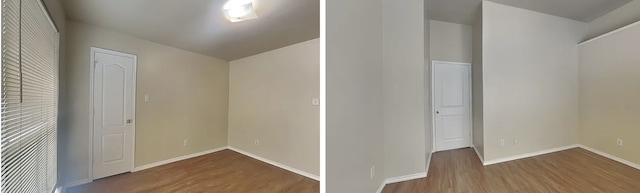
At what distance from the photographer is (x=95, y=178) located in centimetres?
287

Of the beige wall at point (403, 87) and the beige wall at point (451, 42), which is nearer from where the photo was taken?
the beige wall at point (403, 87)

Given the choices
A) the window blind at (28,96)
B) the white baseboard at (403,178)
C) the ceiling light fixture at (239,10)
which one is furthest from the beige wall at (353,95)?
the window blind at (28,96)

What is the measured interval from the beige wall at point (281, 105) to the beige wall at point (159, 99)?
0.41m

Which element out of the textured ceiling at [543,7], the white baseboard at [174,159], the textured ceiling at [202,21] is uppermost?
the textured ceiling at [543,7]

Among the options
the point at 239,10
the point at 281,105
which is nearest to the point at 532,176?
the point at 281,105

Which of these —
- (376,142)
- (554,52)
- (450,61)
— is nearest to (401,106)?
(376,142)

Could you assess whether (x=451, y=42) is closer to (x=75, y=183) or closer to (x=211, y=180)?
(x=211, y=180)

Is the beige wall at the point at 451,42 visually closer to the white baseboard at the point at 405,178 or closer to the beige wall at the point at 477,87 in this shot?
the beige wall at the point at 477,87

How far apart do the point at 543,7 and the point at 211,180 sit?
5110mm

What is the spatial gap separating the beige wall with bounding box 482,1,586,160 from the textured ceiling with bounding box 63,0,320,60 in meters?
2.69

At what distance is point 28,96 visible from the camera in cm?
159

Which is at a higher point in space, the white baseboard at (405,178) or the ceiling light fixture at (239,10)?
the ceiling light fixture at (239,10)

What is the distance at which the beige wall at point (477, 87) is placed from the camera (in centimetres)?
354

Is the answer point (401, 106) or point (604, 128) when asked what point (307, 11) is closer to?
point (401, 106)
